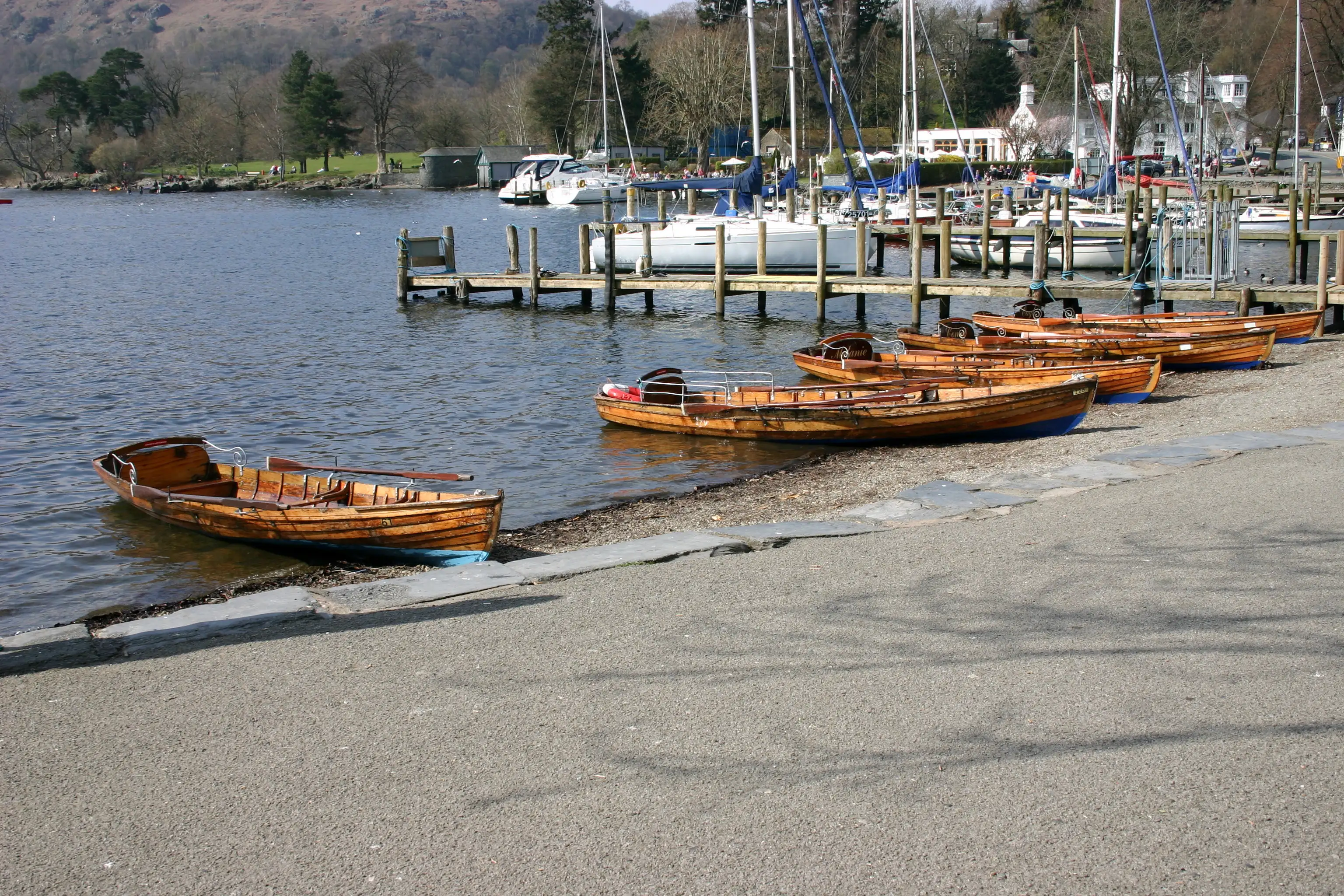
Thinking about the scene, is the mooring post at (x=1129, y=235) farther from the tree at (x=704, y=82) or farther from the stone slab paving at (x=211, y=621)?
the tree at (x=704, y=82)

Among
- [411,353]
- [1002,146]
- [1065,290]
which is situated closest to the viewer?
[1065,290]

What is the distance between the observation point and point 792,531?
1000cm

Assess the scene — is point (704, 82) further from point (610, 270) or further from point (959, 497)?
point (959, 497)

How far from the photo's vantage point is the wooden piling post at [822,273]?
90.1 feet

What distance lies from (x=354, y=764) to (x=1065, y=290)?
2089 cm

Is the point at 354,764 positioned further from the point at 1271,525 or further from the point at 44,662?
the point at 1271,525

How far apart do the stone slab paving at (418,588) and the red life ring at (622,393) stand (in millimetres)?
9381

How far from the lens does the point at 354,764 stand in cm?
564

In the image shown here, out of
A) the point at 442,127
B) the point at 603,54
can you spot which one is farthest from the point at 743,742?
the point at 442,127

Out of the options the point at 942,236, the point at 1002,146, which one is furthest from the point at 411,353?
the point at 1002,146

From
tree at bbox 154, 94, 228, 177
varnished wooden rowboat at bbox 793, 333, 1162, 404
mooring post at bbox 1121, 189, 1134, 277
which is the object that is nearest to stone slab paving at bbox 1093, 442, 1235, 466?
varnished wooden rowboat at bbox 793, 333, 1162, 404

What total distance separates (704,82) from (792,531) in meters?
77.8

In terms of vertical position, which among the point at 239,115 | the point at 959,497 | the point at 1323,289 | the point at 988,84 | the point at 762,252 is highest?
→ the point at 239,115

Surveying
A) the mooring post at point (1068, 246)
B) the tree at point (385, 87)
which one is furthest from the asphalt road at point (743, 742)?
the tree at point (385, 87)
